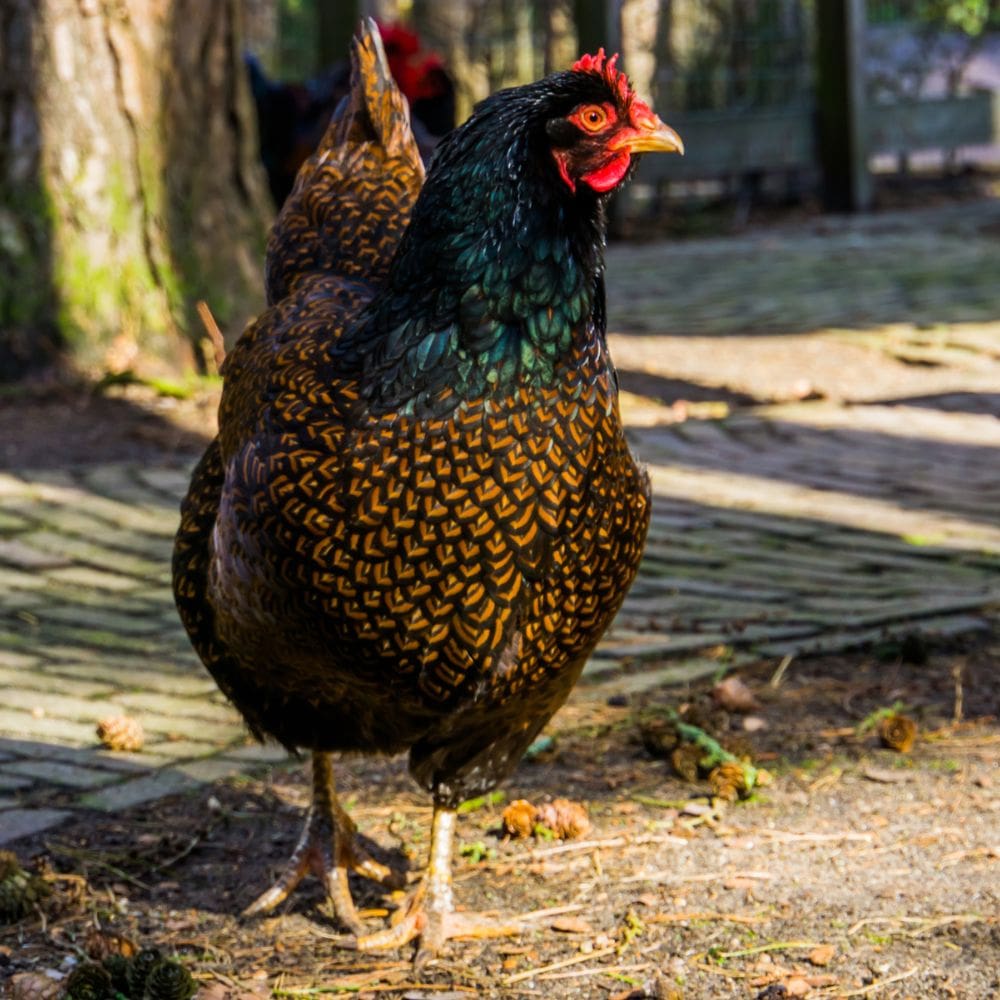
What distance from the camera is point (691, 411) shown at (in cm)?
752

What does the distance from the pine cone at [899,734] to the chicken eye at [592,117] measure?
1.92 m

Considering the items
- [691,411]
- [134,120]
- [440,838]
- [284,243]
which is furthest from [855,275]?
[440,838]

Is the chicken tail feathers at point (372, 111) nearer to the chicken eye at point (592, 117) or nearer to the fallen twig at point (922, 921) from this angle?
the chicken eye at point (592, 117)

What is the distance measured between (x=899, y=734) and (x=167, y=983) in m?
2.02

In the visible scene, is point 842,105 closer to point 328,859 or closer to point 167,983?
point 328,859

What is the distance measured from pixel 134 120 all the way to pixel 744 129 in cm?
840

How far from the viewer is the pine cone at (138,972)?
9.25ft

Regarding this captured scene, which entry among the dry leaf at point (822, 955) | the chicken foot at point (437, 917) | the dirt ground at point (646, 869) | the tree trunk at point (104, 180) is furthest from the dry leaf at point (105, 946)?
the tree trunk at point (104, 180)

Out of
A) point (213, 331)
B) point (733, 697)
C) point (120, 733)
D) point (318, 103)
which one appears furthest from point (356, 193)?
point (318, 103)

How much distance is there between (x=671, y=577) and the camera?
5379 millimetres

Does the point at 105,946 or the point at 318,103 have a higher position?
the point at 318,103

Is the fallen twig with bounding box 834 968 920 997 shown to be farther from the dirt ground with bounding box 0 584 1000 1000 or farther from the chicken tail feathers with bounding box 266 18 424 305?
the chicken tail feathers with bounding box 266 18 424 305

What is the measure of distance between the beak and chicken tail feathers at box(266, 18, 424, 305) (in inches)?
38.7

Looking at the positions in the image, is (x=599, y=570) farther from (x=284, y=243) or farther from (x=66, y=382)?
(x=66, y=382)
